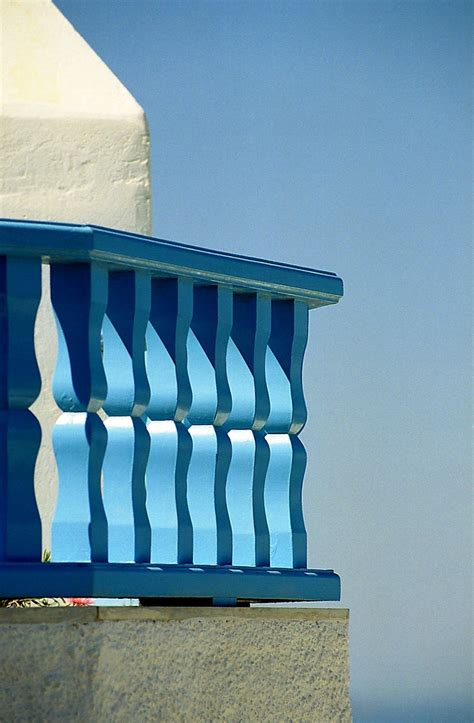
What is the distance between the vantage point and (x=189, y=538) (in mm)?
3625

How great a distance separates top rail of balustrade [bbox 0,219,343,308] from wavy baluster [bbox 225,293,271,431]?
0.05 meters

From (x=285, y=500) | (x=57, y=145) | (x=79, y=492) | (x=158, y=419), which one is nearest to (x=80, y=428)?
(x=79, y=492)

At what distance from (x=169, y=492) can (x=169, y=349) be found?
286mm

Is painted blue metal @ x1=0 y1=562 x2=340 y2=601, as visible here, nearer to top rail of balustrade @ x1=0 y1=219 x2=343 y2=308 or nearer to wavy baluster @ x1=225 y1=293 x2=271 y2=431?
wavy baluster @ x1=225 y1=293 x2=271 y2=431

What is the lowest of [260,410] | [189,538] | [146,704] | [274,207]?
[146,704]

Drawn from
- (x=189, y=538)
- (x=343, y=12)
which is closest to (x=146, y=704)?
→ (x=189, y=538)

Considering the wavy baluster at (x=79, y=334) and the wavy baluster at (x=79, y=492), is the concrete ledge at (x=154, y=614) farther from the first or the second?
the wavy baluster at (x=79, y=334)

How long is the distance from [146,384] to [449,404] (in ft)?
28.7

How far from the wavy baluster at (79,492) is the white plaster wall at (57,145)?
2.11 meters

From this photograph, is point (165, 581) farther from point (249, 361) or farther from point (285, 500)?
point (249, 361)

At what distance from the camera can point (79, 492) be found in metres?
3.43

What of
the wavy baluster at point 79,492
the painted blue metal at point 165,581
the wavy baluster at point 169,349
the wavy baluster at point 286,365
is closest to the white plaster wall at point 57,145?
the wavy baluster at point 286,365

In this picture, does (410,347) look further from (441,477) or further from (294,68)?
(294,68)

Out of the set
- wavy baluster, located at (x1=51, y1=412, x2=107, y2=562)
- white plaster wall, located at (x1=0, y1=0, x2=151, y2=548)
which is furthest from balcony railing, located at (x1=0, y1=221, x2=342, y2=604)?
white plaster wall, located at (x1=0, y1=0, x2=151, y2=548)
